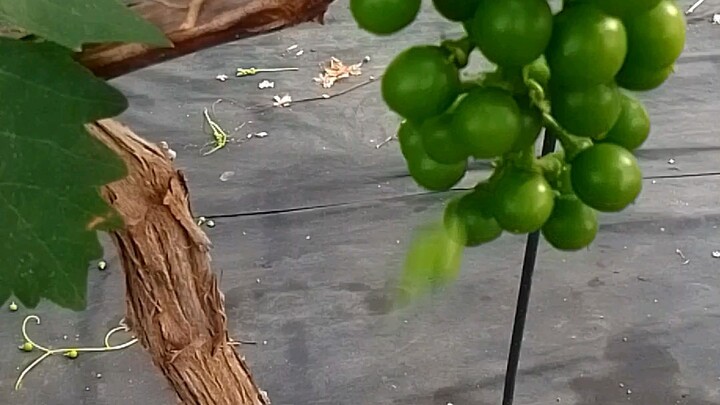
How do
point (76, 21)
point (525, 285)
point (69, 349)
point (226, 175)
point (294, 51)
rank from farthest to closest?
point (294, 51) → point (226, 175) → point (69, 349) → point (525, 285) → point (76, 21)

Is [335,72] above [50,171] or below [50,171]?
below

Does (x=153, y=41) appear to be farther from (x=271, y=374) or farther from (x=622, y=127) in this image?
(x=271, y=374)

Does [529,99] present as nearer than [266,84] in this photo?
Yes

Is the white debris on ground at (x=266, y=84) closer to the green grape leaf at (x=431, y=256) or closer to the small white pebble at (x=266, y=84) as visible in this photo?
the small white pebble at (x=266, y=84)

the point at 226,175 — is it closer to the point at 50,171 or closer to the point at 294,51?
the point at 294,51

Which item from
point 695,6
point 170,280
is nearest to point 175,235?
point 170,280

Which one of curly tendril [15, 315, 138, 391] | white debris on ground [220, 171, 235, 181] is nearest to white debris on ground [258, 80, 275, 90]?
white debris on ground [220, 171, 235, 181]

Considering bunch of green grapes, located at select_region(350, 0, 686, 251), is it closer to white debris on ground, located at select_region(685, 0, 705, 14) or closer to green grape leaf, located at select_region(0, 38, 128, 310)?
green grape leaf, located at select_region(0, 38, 128, 310)

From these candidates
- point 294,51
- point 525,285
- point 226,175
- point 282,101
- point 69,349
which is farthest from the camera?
point 294,51
